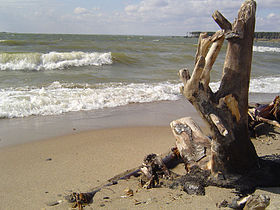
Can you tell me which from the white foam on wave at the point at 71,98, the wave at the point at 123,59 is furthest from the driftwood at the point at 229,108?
the wave at the point at 123,59

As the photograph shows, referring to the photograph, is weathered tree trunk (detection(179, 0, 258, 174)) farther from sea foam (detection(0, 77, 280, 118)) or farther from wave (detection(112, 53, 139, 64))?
wave (detection(112, 53, 139, 64))

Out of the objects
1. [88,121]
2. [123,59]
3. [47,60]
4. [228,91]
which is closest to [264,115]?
[228,91]

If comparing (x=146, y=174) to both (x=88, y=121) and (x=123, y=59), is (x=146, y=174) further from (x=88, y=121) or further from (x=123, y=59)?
(x=123, y=59)

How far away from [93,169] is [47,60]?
15391 millimetres

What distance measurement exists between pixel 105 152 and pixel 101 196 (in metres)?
1.55

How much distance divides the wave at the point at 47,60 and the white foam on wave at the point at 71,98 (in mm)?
6438

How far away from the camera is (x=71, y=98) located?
8453 millimetres

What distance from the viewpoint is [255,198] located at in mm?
2498

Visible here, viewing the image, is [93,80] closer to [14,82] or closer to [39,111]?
[14,82]

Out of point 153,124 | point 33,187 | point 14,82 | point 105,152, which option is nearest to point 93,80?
point 14,82

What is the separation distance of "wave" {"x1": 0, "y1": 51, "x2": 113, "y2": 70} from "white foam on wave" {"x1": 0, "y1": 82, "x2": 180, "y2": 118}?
6438 mm

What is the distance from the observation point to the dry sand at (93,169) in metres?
3.00

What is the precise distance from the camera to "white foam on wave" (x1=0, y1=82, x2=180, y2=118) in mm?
7238

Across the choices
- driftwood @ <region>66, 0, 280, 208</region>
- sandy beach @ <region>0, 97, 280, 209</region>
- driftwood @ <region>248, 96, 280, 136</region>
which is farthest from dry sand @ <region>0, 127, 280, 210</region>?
driftwood @ <region>248, 96, 280, 136</region>
